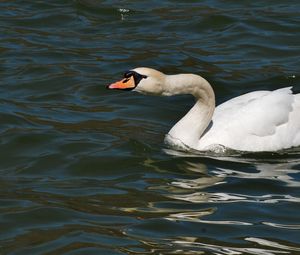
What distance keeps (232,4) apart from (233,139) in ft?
19.8

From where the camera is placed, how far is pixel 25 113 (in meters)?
11.3

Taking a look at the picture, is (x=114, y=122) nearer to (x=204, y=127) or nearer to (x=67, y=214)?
(x=204, y=127)

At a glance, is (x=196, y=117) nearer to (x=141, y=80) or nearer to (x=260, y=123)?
(x=260, y=123)

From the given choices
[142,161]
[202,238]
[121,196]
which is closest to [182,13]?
[142,161]

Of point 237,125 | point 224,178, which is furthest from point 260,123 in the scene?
point 224,178

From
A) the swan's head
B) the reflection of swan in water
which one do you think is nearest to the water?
the reflection of swan in water

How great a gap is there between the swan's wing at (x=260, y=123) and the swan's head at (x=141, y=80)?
1.01 m

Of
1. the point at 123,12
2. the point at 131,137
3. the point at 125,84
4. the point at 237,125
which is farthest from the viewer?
the point at 123,12

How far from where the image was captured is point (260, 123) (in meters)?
10.3

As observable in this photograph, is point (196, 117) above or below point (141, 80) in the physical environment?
below

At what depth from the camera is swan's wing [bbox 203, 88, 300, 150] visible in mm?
10203

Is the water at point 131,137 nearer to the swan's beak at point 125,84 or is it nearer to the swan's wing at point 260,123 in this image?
the swan's wing at point 260,123

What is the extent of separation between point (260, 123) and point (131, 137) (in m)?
1.34

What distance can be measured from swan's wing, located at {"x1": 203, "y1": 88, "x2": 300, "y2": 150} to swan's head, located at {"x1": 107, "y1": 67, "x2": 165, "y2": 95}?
3.30 ft
